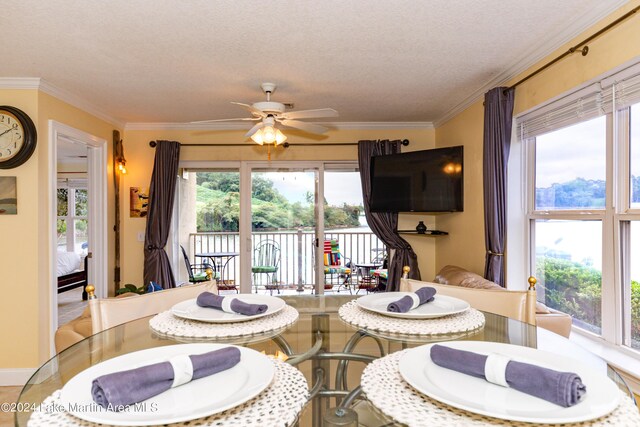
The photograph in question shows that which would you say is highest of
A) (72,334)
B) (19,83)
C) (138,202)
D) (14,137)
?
(19,83)

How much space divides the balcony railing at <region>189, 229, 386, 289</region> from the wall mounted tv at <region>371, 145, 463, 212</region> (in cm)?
83

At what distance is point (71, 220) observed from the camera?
7219mm

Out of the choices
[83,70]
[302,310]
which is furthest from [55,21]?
[302,310]

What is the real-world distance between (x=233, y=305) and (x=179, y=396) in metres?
0.62

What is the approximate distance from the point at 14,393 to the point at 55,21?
2.74 metres

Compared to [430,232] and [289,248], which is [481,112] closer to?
[430,232]

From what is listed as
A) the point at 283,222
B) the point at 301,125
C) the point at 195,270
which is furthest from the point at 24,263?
the point at 283,222

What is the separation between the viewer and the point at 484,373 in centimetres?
76

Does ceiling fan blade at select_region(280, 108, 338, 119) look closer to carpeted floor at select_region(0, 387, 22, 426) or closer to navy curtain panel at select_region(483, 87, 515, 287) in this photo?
navy curtain panel at select_region(483, 87, 515, 287)

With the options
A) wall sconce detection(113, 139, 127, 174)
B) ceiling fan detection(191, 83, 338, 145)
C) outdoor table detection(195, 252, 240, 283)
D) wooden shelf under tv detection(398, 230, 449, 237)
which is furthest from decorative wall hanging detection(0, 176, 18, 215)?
wooden shelf under tv detection(398, 230, 449, 237)

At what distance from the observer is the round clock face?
2.98m

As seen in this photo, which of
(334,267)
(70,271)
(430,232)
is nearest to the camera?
(430,232)

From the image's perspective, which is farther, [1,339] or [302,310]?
[1,339]

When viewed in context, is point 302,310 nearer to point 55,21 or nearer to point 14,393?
point 55,21
